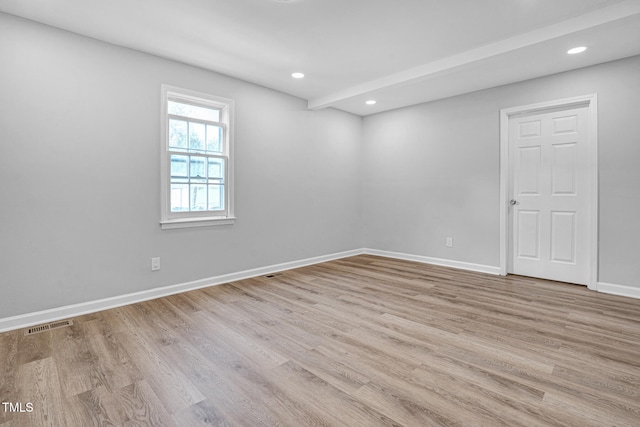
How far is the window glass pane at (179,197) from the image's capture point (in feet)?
11.5

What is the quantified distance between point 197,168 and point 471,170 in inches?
145

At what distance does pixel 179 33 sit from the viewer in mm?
2883

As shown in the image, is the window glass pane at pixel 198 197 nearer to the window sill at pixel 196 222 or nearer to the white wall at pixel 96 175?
the window sill at pixel 196 222

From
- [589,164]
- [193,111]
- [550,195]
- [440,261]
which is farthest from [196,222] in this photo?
[589,164]

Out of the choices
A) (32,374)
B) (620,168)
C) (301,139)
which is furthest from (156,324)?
(620,168)

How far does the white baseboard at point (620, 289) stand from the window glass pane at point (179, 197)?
15.5ft

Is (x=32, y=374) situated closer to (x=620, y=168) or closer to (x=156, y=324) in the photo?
(x=156, y=324)

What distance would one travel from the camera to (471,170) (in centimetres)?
449

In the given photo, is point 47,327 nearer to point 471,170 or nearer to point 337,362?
point 337,362

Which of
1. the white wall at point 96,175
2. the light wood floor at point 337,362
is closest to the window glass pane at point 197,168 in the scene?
the white wall at point 96,175

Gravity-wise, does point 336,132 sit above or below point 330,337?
above

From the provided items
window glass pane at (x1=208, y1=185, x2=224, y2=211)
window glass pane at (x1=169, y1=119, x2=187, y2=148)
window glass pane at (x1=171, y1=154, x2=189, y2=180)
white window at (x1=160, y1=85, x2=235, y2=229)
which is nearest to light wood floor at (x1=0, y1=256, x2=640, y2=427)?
white window at (x1=160, y1=85, x2=235, y2=229)

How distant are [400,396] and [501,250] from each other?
3.24 meters

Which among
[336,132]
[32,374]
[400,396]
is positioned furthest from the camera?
[336,132]
